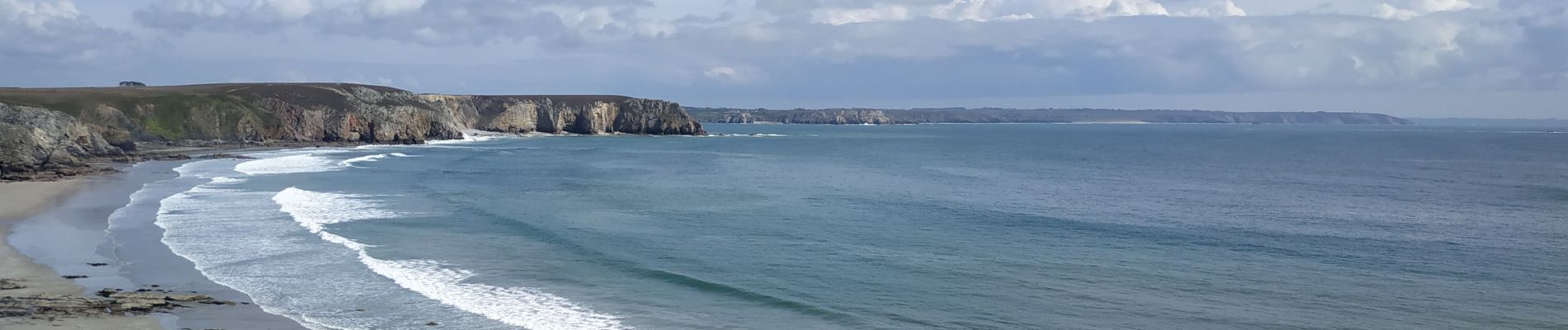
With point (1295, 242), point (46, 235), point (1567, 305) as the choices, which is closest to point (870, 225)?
point (1295, 242)

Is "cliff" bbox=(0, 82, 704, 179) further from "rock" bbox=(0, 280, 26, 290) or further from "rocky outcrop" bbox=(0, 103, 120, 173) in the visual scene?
"rock" bbox=(0, 280, 26, 290)

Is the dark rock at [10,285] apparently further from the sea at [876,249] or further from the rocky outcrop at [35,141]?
the rocky outcrop at [35,141]

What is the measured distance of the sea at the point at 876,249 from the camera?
68.6 ft

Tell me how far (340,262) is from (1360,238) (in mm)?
25537

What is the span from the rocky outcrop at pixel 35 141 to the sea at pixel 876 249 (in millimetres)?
6064

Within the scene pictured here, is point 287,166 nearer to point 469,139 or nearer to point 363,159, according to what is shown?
point 363,159

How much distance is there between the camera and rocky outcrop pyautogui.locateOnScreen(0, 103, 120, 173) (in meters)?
50.8

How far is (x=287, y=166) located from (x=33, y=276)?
136 feet

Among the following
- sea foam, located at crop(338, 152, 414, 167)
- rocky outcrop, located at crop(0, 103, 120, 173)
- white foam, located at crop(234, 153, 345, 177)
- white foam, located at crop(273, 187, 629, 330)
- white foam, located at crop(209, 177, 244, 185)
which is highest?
rocky outcrop, located at crop(0, 103, 120, 173)

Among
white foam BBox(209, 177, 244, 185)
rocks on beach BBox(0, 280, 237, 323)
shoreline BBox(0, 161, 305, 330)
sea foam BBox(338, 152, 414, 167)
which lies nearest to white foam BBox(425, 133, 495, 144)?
sea foam BBox(338, 152, 414, 167)

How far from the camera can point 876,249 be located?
29.1 meters

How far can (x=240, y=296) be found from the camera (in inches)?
857

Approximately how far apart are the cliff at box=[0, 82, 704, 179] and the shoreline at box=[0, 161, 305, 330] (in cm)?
1153

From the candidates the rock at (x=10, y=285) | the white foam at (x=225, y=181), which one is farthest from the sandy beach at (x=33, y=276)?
the white foam at (x=225, y=181)
